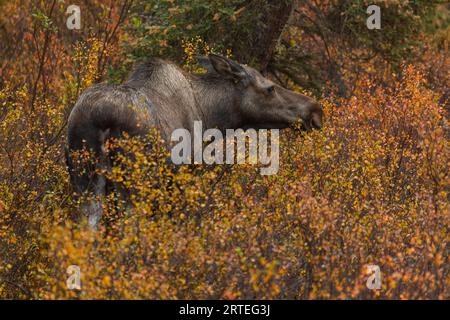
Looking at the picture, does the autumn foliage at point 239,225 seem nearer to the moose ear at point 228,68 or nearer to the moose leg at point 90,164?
the moose leg at point 90,164

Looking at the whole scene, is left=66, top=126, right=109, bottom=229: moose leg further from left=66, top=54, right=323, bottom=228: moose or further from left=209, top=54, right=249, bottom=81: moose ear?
left=209, top=54, right=249, bottom=81: moose ear

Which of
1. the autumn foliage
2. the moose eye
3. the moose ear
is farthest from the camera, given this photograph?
the moose eye

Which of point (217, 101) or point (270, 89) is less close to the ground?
point (270, 89)

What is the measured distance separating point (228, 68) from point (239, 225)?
3.50 m

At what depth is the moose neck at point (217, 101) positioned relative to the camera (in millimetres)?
9945

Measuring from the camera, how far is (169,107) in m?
9.00

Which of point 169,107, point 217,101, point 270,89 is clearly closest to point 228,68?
point 217,101

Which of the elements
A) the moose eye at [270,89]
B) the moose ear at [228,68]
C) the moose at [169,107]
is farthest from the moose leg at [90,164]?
the moose eye at [270,89]

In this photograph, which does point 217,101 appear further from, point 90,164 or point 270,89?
point 90,164

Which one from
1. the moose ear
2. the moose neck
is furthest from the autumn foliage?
the moose ear

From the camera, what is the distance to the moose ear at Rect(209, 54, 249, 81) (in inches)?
389

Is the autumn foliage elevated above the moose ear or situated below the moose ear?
below
